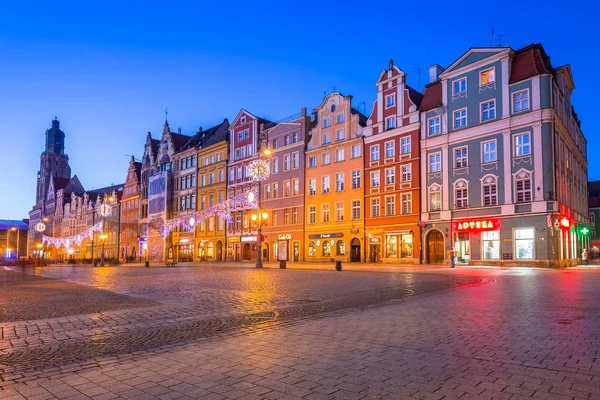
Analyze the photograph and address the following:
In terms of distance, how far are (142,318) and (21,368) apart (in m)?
4.02

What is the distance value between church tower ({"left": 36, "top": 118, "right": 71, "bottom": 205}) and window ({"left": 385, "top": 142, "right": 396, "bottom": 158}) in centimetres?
11482

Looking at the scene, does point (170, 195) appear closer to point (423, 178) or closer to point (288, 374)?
point (423, 178)

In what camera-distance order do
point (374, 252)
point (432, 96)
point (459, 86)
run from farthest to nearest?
point (374, 252) → point (432, 96) → point (459, 86)

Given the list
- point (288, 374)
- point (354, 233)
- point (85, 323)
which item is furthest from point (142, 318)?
point (354, 233)

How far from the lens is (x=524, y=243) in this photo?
37906mm

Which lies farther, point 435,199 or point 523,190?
point 435,199

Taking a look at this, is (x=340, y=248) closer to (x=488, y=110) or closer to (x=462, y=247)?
(x=462, y=247)

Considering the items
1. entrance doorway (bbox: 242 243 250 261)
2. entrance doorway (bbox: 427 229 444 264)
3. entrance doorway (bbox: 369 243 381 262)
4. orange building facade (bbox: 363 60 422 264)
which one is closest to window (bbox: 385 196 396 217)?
orange building facade (bbox: 363 60 422 264)

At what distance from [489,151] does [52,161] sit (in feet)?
431

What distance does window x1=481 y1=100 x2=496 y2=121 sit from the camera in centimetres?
4062

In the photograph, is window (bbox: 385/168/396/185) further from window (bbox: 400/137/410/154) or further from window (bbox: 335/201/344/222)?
window (bbox: 335/201/344/222)

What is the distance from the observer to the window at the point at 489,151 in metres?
40.3

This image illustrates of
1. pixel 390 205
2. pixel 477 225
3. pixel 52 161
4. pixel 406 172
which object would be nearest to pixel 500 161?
pixel 477 225

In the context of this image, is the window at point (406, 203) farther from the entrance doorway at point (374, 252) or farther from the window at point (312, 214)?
the window at point (312, 214)
